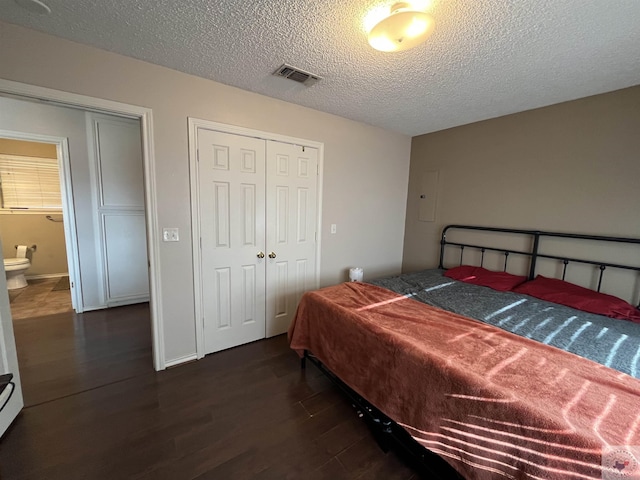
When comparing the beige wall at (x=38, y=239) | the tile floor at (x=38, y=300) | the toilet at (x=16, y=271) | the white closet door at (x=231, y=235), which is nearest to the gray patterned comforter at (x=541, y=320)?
the white closet door at (x=231, y=235)

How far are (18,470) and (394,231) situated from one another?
376 cm

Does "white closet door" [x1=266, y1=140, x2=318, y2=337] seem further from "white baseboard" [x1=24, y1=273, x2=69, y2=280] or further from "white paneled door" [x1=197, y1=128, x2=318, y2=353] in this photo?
"white baseboard" [x1=24, y1=273, x2=69, y2=280]

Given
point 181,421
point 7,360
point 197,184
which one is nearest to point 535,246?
point 197,184

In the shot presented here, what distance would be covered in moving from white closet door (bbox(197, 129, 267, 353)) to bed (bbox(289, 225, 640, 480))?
0.71 m

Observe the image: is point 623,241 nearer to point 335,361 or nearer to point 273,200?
point 335,361

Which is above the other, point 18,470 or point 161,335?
point 161,335

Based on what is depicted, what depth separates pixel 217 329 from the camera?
95.7 inches

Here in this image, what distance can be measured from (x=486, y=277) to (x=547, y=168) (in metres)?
1.16

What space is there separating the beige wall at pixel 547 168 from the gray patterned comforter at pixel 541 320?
86 centimetres

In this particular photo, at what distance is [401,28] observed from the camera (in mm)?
1270

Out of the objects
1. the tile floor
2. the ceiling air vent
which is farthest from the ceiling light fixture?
the tile floor

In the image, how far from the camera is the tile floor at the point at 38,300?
10.3 feet

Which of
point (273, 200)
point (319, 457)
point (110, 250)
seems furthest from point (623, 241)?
point (110, 250)

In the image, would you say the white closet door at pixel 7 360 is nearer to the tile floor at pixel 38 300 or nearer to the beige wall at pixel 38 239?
the tile floor at pixel 38 300
